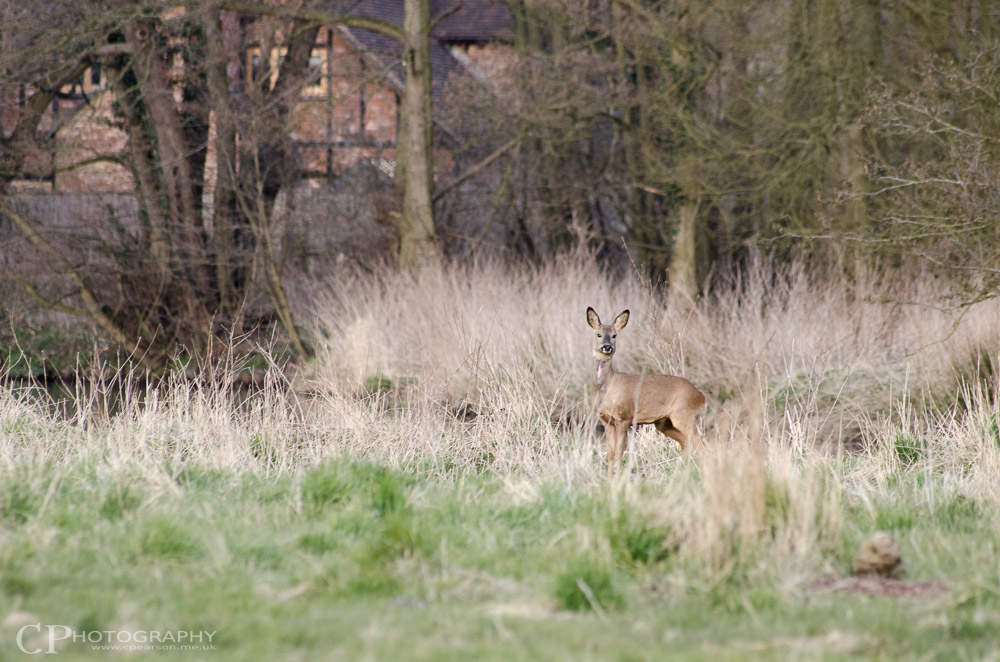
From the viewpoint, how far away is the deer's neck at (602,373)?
793cm

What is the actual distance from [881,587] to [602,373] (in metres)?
3.78

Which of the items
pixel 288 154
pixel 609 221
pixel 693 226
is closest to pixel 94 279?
pixel 288 154

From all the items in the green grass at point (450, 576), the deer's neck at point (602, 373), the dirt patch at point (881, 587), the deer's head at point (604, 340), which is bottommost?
the dirt patch at point (881, 587)

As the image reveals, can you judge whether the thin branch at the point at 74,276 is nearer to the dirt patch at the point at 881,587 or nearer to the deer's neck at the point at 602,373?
the deer's neck at the point at 602,373

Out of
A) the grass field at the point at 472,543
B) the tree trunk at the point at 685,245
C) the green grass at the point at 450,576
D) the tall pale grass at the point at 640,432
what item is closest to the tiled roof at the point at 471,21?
the tree trunk at the point at 685,245

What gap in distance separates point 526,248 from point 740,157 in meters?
7.81

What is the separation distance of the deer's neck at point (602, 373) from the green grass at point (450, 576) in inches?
89.9

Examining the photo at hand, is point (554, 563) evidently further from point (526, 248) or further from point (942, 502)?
point (526, 248)

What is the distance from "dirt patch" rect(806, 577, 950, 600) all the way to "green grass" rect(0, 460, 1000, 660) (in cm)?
5

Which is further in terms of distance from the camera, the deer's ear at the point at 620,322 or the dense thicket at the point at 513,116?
the dense thicket at the point at 513,116

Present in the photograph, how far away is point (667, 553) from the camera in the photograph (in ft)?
14.9

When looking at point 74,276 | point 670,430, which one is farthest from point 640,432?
point 74,276

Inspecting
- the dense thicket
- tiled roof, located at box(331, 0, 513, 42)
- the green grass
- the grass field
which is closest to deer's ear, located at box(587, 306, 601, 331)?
the grass field

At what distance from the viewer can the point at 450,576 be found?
434cm
